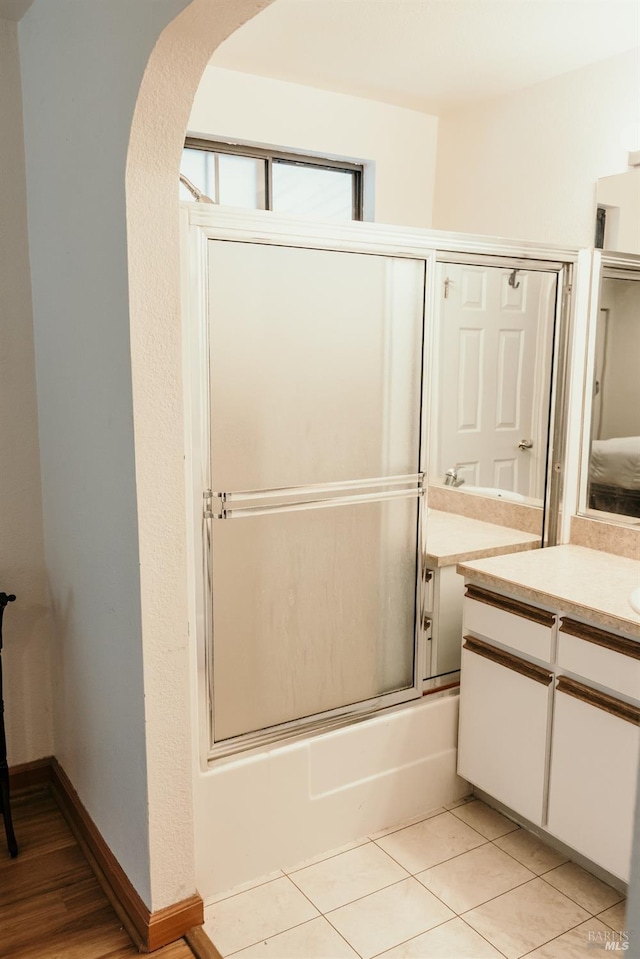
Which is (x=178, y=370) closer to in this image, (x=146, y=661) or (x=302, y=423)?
(x=302, y=423)

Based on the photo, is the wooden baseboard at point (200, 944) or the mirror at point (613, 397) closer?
the wooden baseboard at point (200, 944)

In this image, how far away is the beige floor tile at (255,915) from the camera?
6.59ft

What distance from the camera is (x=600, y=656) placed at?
2074 mm

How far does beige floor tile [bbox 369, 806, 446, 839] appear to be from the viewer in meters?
2.45

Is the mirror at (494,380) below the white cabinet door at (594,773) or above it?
above

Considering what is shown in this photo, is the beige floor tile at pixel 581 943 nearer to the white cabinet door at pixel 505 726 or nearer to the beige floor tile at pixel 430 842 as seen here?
the white cabinet door at pixel 505 726

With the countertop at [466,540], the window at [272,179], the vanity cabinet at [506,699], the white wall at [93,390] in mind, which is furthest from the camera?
the window at [272,179]

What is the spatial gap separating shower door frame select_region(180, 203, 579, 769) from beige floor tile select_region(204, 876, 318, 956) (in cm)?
40

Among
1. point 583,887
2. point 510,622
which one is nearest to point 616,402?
point 510,622

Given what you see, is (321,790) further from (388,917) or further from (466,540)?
(466,540)

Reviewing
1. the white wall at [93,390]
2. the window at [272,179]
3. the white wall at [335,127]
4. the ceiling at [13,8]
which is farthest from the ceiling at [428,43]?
the white wall at [93,390]

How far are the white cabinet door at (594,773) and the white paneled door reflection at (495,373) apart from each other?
2.88ft

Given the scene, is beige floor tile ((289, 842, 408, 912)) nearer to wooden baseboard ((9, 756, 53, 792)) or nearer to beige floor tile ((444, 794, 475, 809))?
beige floor tile ((444, 794, 475, 809))

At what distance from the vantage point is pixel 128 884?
208 cm
